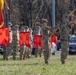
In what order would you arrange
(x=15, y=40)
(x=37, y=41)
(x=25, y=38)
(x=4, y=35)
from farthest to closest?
(x=37, y=41), (x=25, y=38), (x=15, y=40), (x=4, y=35)

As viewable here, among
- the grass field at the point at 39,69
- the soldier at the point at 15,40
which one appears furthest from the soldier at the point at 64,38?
the soldier at the point at 15,40

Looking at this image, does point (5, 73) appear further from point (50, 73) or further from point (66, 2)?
point (66, 2)

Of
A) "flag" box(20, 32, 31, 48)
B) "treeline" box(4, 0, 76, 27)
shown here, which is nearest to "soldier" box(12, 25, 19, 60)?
"flag" box(20, 32, 31, 48)

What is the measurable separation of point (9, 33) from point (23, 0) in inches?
1522

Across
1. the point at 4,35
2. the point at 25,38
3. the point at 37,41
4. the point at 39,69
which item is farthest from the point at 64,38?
the point at 37,41

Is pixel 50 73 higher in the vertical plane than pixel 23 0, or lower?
lower

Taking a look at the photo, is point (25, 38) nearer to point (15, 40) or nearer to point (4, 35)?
point (15, 40)

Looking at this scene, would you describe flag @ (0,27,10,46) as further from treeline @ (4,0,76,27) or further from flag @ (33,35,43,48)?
treeline @ (4,0,76,27)

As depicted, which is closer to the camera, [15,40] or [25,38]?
[15,40]

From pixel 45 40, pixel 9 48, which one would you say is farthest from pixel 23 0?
pixel 45 40

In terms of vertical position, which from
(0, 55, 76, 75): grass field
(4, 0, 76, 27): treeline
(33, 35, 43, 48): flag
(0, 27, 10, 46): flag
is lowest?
(0, 55, 76, 75): grass field

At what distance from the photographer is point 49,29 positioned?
16609 mm

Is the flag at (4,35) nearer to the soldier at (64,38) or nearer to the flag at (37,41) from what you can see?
the flag at (37,41)

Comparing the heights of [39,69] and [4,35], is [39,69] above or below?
below
